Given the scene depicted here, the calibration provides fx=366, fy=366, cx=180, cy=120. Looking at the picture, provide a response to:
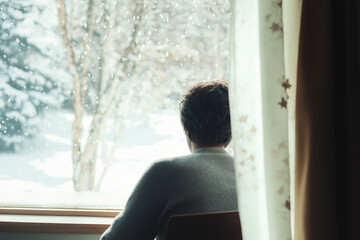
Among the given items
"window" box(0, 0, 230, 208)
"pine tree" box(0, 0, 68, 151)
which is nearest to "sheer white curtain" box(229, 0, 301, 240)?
"window" box(0, 0, 230, 208)

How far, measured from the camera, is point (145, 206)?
1.05 m

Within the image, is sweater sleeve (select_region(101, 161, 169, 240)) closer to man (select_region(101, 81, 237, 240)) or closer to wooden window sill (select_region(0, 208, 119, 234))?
man (select_region(101, 81, 237, 240))

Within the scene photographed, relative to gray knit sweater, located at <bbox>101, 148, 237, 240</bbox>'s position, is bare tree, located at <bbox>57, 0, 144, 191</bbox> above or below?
above

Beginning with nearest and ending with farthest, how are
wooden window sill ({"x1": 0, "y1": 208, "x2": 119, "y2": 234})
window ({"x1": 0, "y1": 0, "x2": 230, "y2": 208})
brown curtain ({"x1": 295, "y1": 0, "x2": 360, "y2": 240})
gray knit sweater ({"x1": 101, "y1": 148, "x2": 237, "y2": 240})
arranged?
brown curtain ({"x1": 295, "y1": 0, "x2": 360, "y2": 240}) < gray knit sweater ({"x1": 101, "y1": 148, "x2": 237, "y2": 240}) < wooden window sill ({"x1": 0, "y1": 208, "x2": 119, "y2": 234}) < window ({"x1": 0, "y1": 0, "x2": 230, "y2": 208})

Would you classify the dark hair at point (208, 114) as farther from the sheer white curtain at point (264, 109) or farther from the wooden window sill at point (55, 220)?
the wooden window sill at point (55, 220)

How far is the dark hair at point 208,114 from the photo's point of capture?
1.20 meters

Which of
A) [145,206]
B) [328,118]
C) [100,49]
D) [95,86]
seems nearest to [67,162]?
[95,86]

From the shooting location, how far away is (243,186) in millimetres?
943

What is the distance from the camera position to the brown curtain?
2.83ft

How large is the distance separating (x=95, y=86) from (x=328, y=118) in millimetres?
1227

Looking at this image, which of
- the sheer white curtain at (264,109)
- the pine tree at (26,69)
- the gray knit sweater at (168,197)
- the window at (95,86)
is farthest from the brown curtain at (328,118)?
the pine tree at (26,69)

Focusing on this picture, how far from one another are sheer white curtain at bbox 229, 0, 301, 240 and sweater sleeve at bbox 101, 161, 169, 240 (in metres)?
0.23

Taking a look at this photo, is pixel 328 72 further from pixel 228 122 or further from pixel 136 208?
pixel 136 208

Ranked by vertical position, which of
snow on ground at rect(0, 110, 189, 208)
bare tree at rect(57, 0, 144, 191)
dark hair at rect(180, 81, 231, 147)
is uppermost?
bare tree at rect(57, 0, 144, 191)
